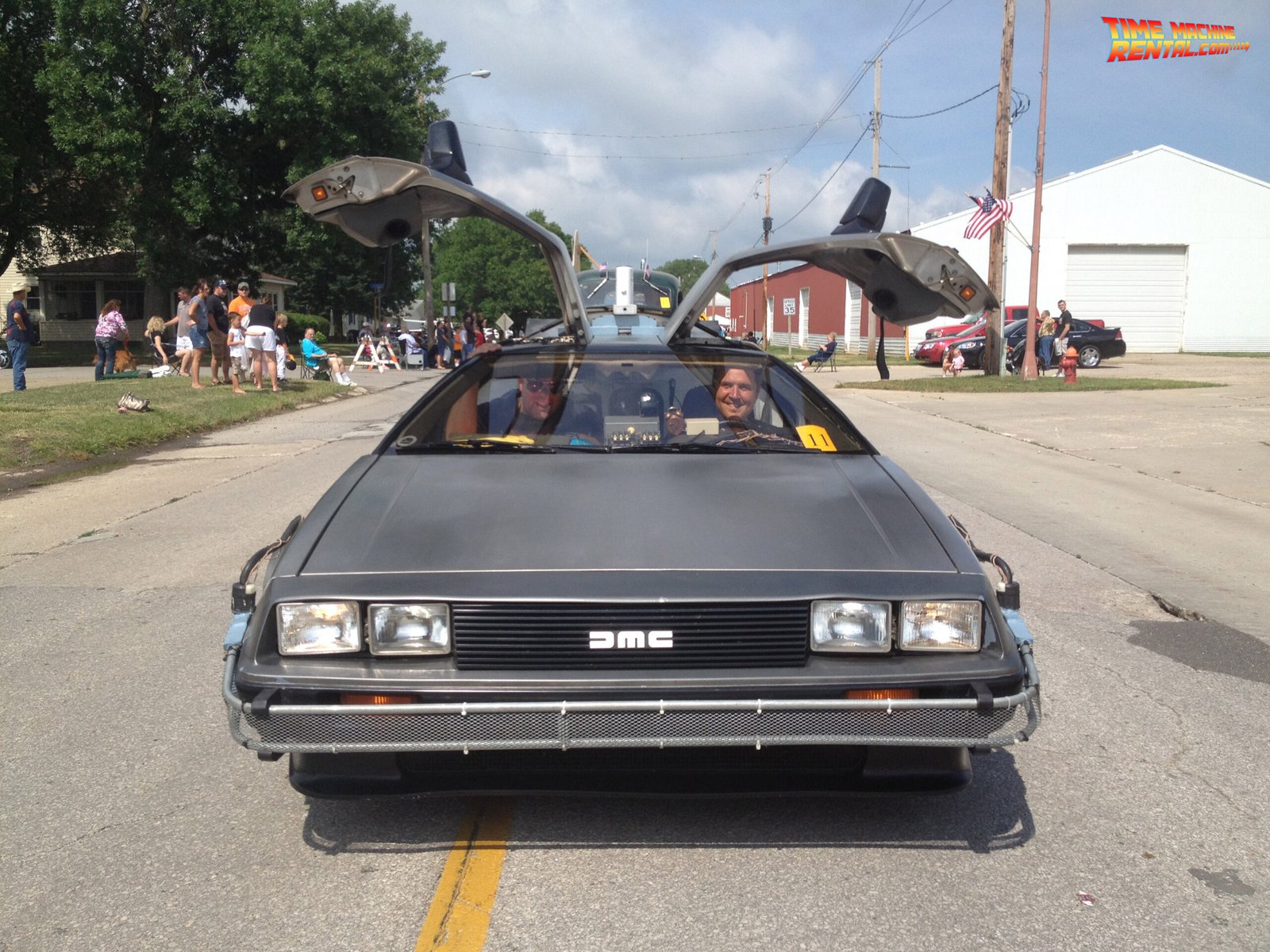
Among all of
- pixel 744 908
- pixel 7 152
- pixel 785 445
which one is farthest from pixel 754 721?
pixel 7 152

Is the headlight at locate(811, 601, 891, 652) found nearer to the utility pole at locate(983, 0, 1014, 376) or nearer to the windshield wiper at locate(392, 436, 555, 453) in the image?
the windshield wiper at locate(392, 436, 555, 453)

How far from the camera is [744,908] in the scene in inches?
117

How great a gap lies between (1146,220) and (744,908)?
4599cm

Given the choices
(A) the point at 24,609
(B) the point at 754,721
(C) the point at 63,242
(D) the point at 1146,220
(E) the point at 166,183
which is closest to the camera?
(B) the point at 754,721

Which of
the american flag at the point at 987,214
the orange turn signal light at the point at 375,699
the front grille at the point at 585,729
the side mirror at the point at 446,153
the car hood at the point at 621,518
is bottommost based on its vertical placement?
the front grille at the point at 585,729

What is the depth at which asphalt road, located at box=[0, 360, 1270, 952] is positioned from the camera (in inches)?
114

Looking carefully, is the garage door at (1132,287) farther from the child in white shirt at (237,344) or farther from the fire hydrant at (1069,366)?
the child in white shirt at (237,344)

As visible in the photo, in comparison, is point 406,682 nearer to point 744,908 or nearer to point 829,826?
point 744,908

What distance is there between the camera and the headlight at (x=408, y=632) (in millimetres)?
3033

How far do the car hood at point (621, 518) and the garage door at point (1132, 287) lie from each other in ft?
143

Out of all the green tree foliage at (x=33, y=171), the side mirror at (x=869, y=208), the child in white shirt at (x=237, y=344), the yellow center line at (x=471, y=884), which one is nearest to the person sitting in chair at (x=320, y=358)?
the child in white shirt at (x=237, y=344)

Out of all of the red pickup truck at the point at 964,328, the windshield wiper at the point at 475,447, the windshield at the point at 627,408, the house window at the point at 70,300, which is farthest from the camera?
the house window at the point at 70,300

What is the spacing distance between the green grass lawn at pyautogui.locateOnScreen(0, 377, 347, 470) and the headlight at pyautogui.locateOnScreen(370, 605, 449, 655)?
10611 mm

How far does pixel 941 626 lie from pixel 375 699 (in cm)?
152
